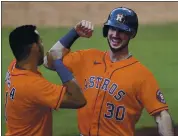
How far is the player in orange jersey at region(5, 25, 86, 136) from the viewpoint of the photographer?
2.19 m

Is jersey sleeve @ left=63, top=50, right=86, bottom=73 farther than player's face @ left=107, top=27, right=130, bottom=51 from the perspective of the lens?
Yes

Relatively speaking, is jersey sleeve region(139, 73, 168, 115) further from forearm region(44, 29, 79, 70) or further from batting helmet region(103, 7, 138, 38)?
forearm region(44, 29, 79, 70)

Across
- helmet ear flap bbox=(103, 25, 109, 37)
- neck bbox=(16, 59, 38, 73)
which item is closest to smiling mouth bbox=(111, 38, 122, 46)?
helmet ear flap bbox=(103, 25, 109, 37)

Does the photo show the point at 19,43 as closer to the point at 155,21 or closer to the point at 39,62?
the point at 39,62

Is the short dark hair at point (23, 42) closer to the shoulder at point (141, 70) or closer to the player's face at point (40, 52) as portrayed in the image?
the player's face at point (40, 52)

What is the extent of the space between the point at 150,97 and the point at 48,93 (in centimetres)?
52

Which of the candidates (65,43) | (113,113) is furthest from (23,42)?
(113,113)

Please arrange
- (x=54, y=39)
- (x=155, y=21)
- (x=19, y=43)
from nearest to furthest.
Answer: (x=19, y=43)
(x=54, y=39)
(x=155, y=21)

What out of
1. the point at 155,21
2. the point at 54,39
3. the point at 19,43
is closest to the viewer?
the point at 19,43

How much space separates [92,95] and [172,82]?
23.2 inches

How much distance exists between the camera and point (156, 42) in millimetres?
2730

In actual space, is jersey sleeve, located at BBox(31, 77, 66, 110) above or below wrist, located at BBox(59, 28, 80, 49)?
below

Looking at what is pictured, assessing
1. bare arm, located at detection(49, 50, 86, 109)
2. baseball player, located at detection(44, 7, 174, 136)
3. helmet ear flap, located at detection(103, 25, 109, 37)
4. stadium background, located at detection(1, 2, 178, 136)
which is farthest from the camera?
stadium background, located at detection(1, 2, 178, 136)

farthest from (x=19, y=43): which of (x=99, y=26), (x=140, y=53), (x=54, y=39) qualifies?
(x=140, y=53)
